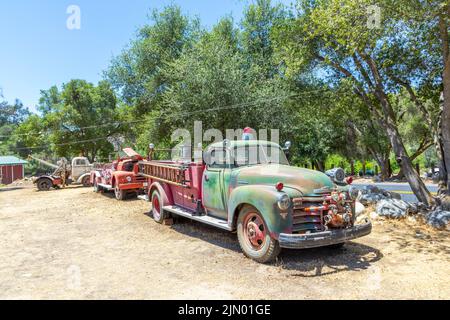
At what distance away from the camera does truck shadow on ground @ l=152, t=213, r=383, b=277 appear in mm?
5672

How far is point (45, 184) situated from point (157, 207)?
15.1m

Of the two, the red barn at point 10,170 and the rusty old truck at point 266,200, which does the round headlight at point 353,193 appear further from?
the red barn at point 10,170

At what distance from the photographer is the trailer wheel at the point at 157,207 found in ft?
30.9

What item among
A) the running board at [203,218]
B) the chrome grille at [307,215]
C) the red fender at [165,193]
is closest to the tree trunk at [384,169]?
the red fender at [165,193]

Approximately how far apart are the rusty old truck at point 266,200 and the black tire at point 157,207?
4.65 feet

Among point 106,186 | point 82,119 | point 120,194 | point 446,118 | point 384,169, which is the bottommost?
point 120,194

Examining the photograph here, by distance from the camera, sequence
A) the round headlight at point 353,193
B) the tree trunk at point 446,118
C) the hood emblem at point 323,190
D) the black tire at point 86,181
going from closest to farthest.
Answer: the hood emblem at point 323,190 < the round headlight at point 353,193 < the tree trunk at point 446,118 < the black tire at point 86,181

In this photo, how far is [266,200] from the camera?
18.8 feet

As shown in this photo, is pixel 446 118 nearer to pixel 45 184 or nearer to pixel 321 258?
pixel 321 258

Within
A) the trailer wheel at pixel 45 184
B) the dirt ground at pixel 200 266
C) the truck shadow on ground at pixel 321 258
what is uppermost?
the trailer wheel at pixel 45 184

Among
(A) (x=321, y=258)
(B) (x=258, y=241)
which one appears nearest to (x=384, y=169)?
(A) (x=321, y=258)

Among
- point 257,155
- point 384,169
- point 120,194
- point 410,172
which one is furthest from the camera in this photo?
point 384,169
